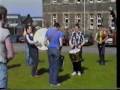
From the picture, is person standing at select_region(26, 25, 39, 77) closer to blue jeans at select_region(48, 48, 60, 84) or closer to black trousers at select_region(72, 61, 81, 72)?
black trousers at select_region(72, 61, 81, 72)

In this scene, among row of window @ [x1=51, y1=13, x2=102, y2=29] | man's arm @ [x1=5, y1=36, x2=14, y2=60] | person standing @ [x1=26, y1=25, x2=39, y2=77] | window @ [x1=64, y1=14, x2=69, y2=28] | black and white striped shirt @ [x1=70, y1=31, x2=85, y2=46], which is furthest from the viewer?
window @ [x1=64, y1=14, x2=69, y2=28]

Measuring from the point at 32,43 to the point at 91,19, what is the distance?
59229mm

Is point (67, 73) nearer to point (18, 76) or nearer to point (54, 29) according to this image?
point (18, 76)

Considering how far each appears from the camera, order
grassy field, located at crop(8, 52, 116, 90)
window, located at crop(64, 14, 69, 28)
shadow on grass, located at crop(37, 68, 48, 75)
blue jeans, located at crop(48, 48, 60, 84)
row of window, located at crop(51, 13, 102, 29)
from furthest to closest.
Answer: window, located at crop(64, 14, 69, 28)
row of window, located at crop(51, 13, 102, 29)
shadow on grass, located at crop(37, 68, 48, 75)
grassy field, located at crop(8, 52, 116, 90)
blue jeans, located at crop(48, 48, 60, 84)

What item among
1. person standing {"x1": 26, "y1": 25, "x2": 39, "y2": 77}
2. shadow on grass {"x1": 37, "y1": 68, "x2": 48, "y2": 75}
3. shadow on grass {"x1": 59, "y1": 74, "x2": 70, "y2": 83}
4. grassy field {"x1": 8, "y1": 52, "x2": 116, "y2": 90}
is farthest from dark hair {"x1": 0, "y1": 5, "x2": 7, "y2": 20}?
shadow on grass {"x1": 37, "y1": 68, "x2": 48, "y2": 75}

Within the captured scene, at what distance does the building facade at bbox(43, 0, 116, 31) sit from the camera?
245 ft

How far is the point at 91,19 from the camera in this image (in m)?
75.5

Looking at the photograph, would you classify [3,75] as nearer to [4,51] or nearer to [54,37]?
[4,51]

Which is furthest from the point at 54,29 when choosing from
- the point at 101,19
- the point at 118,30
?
the point at 101,19

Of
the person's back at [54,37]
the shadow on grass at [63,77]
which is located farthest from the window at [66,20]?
the person's back at [54,37]

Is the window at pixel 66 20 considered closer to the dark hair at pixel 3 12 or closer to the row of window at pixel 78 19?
the row of window at pixel 78 19

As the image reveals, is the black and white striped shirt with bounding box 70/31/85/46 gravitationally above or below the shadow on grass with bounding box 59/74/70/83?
above

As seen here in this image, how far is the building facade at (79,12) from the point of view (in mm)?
74625

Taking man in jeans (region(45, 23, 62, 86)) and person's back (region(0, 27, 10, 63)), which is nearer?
person's back (region(0, 27, 10, 63))
